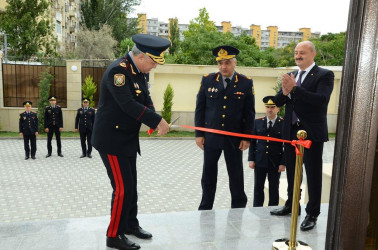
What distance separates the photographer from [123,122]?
2732mm

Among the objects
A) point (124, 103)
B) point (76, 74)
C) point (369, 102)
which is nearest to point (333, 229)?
point (369, 102)

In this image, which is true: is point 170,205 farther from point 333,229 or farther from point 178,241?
point 333,229

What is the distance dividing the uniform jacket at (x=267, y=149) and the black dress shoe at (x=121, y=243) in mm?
2051

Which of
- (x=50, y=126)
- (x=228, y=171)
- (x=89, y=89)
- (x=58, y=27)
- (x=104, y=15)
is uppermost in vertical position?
(x=104, y=15)

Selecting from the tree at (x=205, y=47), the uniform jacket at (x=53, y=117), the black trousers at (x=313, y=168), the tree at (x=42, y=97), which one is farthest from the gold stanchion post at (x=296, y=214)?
the tree at (x=205, y=47)

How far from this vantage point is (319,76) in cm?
305

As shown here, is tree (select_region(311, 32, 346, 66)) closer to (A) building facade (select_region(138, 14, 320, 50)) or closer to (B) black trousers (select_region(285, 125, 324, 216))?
(B) black trousers (select_region(285, 125, 324, 216))

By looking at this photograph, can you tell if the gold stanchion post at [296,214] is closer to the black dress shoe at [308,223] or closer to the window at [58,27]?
the black dress shoe at [308,223]

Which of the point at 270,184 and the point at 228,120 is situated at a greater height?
the point at 228,120

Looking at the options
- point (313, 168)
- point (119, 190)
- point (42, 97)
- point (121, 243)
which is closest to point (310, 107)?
point (313, 168)

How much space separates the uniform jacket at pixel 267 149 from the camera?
416 centimetres

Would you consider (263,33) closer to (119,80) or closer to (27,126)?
(27,126)

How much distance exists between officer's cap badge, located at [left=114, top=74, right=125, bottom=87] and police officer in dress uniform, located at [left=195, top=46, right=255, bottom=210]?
4.12ft

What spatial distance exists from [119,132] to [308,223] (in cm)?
196
